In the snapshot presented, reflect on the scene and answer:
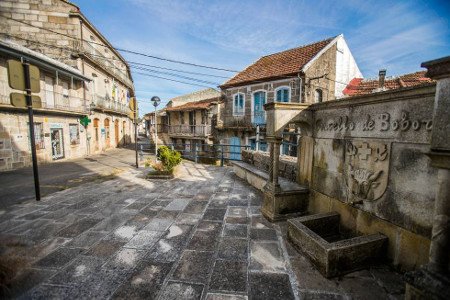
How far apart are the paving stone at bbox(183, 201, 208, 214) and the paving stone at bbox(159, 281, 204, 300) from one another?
2.27m

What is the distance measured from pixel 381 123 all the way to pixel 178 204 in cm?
457

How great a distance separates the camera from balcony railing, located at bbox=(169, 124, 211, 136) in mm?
20484

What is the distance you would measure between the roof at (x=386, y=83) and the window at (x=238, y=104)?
7888mm

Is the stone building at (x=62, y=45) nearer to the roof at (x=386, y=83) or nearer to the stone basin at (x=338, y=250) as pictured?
the stone basin at (x=338, y=250)

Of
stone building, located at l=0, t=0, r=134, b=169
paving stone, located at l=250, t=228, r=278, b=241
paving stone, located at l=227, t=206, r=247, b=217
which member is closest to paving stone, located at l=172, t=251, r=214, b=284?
paving stone, located at l=250, t=228, r=278, b=241

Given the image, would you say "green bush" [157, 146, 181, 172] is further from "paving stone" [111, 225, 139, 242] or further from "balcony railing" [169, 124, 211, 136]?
"balcony railing" [169, 124, 211, 136]

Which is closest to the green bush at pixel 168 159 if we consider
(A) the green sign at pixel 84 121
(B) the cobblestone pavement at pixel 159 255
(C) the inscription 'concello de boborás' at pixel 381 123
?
(B) the cobblestone pavement at pixel 159 255

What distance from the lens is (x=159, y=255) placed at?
10.5 feet

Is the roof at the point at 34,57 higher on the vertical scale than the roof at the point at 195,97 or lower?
lower

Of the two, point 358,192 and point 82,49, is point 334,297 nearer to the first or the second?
point 358,192

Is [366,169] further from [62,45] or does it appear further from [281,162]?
[62,45]

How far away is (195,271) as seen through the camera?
2850 mm

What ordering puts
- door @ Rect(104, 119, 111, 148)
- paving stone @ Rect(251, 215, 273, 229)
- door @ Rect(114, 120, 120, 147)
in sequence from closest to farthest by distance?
1. paving stone @ Rect(251, 215, 273, 229)
2. door @ Rect(104, 119, 111, 148)
3. door @ Rect(114, 120, 120, 147)

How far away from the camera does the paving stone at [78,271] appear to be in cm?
266
